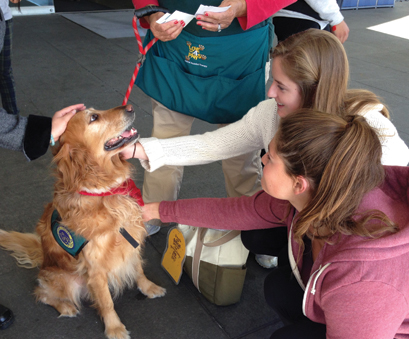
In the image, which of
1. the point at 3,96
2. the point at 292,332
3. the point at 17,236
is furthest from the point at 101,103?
the point at 292,332

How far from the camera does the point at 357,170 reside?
4.12ft

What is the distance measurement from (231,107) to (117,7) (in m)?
8.63

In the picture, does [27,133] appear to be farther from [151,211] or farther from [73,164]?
[151,211]

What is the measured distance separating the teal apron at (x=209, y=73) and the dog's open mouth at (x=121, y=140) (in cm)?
41

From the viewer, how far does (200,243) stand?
2027 millimetres

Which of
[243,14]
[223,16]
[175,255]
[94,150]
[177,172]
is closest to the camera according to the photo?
[94,150]

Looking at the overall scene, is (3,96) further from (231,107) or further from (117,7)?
(117,7)

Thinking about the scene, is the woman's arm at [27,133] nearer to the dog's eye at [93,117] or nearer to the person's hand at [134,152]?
the dog's eye at [93,117]

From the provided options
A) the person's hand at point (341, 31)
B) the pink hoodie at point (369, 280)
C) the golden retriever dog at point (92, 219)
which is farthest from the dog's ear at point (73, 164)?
the person's hand at point (341, 31)

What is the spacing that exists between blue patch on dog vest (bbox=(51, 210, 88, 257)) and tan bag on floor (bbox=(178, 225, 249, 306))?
0.58 metres

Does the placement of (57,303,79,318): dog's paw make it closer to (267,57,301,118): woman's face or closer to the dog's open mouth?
the dog's open mouth

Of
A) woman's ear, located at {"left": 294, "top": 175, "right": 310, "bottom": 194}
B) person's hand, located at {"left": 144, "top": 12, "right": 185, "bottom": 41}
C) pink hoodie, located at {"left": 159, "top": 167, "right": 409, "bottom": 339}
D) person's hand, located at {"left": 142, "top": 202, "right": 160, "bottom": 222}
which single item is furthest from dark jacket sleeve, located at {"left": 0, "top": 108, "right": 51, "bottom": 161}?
pink hoodie, located at {"left": 159, "top": 167, "right": 409, "bottom": 339}

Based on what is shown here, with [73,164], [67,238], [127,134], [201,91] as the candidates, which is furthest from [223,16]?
[67,238]

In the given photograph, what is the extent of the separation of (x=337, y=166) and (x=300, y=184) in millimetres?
162
